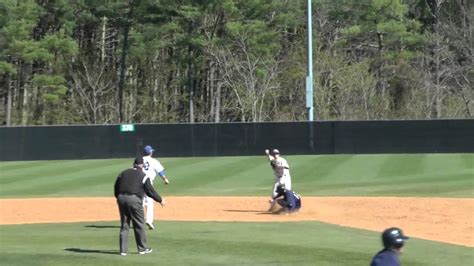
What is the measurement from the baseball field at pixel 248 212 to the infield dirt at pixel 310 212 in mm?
31

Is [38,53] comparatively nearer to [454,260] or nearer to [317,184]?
[317,184]

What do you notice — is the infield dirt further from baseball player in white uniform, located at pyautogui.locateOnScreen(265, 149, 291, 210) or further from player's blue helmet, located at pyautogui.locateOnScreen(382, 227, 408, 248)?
player's blue helmet, located at pyautogui.locateOnScreen(382, 227, 408, 248)

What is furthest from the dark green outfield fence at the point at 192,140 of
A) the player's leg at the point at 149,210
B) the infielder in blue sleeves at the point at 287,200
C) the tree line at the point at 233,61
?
the player's leg at the point at 149,210

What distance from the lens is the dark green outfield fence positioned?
36.8 metres

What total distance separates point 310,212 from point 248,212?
1678 mm

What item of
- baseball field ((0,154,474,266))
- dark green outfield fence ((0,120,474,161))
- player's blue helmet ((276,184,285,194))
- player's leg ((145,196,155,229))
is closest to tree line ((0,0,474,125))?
dark green outfield fence ((0,120,474,161))

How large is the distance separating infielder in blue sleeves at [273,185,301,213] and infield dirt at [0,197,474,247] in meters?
0.24

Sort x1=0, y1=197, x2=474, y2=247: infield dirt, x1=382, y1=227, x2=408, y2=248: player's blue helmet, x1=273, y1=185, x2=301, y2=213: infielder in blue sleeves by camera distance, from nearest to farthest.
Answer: x1=382, y1=227, x2=408, y2=248: player's blue helmet
x1=0, y1=197, x2=474, y2=247: infield dirt
x1=273, y1=185, x2=301, y2=213: infielder in blue sleeves

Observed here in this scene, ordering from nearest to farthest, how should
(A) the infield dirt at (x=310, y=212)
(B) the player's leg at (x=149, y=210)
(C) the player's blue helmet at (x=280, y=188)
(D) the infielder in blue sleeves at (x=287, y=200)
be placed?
(B) the player's leg at (x=149, y=210) → (A) the infield dirt at (x=310, y=212) → (C) the player's blue helmet at (x=280, y=188) → (D) the infielder in blue sleeves at (x=287, y=200)

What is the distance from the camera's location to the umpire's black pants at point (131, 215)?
1316 centimetres

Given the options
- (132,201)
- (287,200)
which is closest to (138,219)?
(132,201)

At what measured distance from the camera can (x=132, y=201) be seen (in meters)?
13.2

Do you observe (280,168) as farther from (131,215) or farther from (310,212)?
(131,215)

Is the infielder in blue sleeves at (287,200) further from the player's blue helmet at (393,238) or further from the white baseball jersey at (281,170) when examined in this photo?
the player's blue helmet at (393,238)
